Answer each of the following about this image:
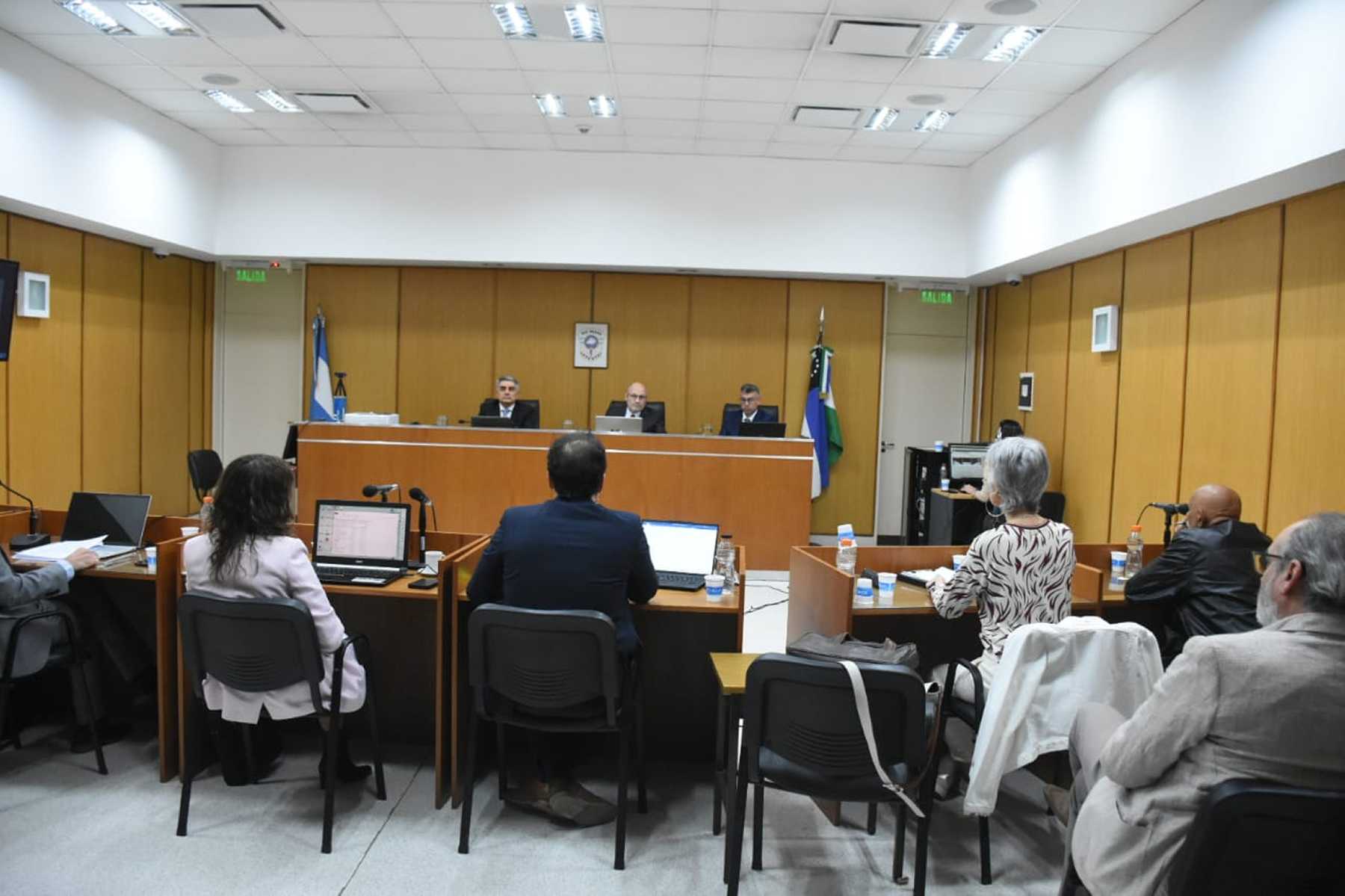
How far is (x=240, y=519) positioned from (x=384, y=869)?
1243 mm

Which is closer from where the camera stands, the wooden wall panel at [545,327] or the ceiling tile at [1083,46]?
the ceiling tile at [1083,46]

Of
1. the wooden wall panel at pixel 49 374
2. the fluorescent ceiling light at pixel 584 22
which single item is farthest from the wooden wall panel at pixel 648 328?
the wooden wall panel at pixel 49 374

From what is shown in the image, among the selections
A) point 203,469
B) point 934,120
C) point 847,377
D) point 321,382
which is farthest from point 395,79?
point 847,377

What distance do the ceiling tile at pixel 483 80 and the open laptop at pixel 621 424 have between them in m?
2.66

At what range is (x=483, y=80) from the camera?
664cm

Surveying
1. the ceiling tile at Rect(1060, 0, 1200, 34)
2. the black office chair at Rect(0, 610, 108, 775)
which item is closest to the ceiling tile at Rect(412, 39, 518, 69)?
the ceiling tile at Rect(1060, 0, 1200, 34)

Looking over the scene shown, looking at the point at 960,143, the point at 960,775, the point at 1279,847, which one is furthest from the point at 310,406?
the point at 1279,847

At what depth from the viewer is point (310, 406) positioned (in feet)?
30.5

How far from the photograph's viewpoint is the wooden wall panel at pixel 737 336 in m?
9.20

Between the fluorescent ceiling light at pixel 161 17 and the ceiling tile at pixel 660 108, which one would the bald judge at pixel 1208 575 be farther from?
the fluorescent ceiling light at pixel 161 17

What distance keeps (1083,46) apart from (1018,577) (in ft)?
13.8

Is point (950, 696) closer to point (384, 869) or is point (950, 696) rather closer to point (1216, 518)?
point (1216, 518)

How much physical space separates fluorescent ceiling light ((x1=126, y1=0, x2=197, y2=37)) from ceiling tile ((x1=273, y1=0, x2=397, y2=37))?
0.72 metres

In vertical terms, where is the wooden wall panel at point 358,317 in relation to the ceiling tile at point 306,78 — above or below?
below
